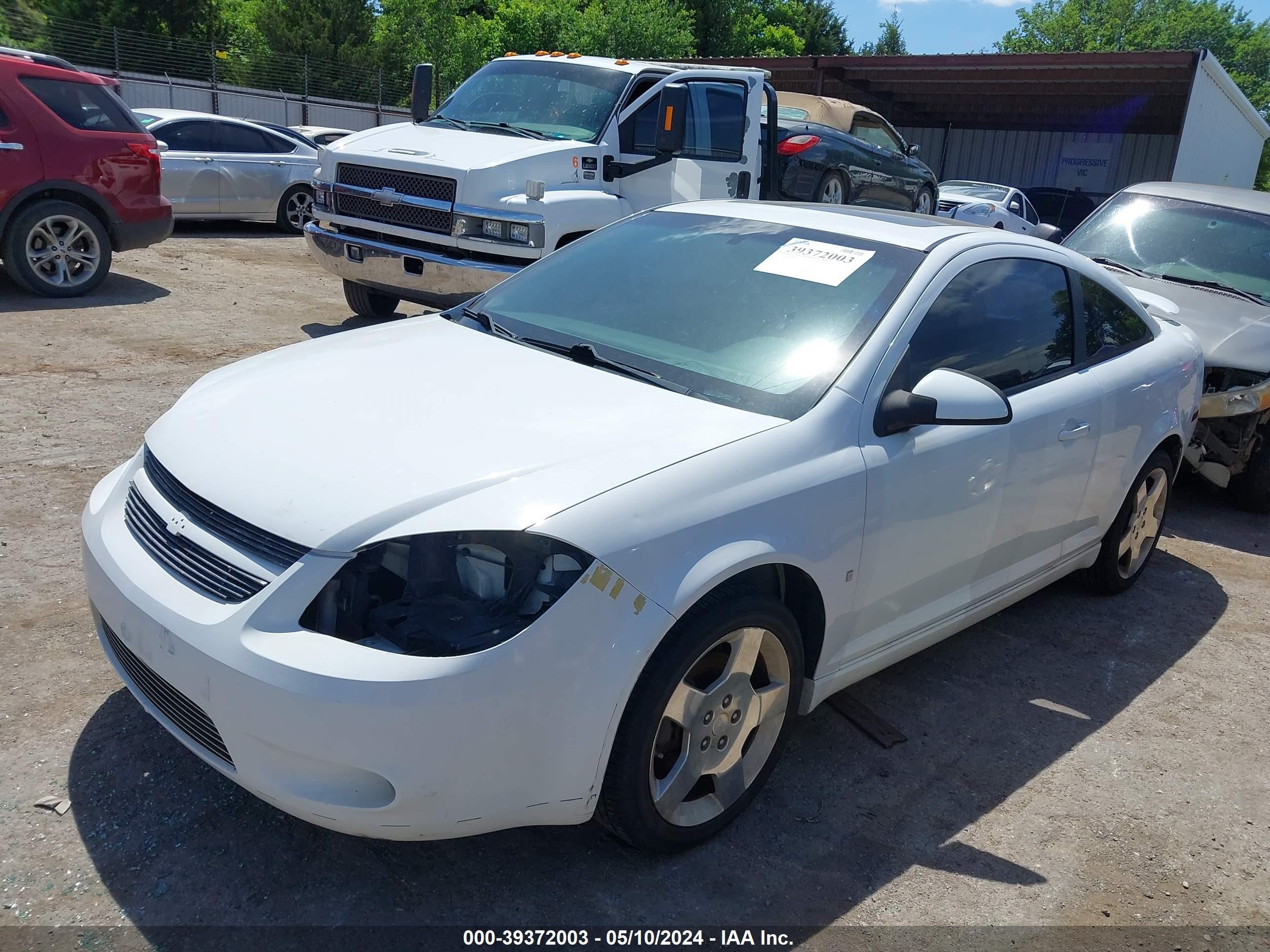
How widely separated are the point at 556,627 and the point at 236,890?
106 cm

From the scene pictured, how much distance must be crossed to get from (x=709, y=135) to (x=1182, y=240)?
3.61 metres

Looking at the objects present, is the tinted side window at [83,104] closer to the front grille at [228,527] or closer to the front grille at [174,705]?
the front grille at [228,527]

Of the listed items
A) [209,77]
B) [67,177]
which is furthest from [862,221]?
[209,77]

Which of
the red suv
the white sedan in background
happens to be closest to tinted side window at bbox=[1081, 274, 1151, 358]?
the red suv

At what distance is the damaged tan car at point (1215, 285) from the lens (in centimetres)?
612

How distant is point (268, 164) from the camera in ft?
44.3

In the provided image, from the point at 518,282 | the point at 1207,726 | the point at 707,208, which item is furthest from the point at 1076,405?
the point at 518,282

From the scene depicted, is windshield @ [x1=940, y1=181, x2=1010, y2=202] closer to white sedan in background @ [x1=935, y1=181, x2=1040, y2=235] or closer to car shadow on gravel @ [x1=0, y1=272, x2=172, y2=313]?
white sedan in background @ [x1=935, y1=181, x2=1040, y2=235]

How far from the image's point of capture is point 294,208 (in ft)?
46.2

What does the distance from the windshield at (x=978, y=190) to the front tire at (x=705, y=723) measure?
17024 mm

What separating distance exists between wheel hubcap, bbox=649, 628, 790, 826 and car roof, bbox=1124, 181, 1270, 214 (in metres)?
6.56

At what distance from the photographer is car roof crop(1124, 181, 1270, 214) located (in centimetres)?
769

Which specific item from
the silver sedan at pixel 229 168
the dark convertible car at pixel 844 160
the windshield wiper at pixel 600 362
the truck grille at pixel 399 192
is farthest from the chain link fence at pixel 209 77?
the windshield wiper at pixel 600 362

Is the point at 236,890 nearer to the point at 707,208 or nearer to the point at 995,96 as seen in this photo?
the point at 707,208
